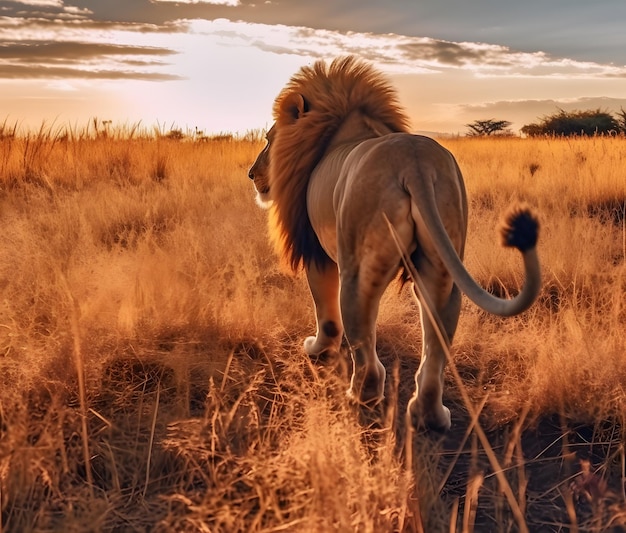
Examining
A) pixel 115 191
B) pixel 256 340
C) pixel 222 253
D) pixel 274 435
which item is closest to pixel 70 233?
pixel 222 253

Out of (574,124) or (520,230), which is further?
(574,124)

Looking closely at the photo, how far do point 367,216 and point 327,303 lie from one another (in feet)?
3.28

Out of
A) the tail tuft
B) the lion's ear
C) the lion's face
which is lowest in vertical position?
the lion's face

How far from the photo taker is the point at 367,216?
260 cm

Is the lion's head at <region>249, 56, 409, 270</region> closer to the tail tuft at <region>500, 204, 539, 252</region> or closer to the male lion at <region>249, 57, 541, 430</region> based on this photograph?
the male lion at <region>249, 57, 541, 430</region>

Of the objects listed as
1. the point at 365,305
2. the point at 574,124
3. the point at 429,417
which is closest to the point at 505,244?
the point at 365,305

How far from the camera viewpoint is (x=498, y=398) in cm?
311

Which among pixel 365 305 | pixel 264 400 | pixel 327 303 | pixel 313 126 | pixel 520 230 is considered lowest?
pixel 264 400

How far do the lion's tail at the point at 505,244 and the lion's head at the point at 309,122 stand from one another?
3.59 feet

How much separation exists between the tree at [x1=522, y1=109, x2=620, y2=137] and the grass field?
20.9m

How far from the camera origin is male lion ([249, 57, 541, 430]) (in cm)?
248

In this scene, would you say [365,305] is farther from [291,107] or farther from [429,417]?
[291,107]

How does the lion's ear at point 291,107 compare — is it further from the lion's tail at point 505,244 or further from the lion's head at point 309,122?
the lion's tail at point 505,244

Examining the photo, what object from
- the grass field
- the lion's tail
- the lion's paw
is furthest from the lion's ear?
the lion's paw
